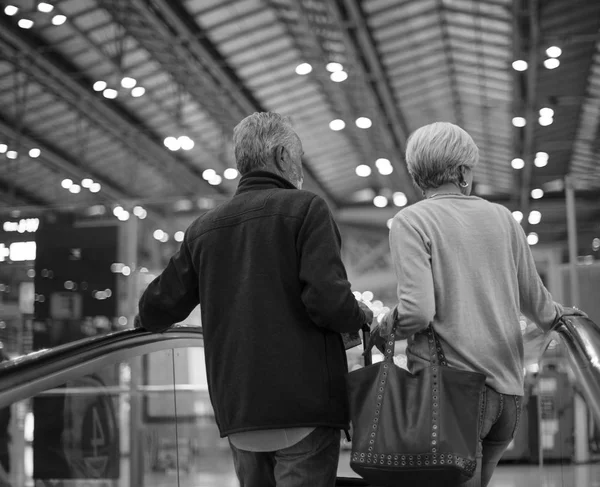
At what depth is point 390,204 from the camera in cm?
2980

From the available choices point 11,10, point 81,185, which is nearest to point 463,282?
point 11,10

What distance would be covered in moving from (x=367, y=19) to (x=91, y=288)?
10.1 metres

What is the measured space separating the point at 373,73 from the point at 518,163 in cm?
767

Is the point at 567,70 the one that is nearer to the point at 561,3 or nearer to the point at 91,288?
the point at 561,3

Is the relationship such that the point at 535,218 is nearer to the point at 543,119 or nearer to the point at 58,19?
the point at 543,119

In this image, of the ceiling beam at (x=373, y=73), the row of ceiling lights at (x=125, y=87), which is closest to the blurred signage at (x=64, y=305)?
the row of ceiling lights at (x=125, y=87)

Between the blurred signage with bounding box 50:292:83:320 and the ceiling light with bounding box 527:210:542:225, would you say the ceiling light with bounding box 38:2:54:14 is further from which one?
the ceiling light with bounding box 527:210:542:225

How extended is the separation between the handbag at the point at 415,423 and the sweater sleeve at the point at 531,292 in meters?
0.42

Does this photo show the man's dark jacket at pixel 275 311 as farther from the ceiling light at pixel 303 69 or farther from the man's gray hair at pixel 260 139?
the ceiling light at pixel 303 69

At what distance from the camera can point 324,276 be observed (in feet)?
7.39

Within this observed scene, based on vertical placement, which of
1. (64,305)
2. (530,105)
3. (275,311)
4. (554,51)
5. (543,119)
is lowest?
(275,311)

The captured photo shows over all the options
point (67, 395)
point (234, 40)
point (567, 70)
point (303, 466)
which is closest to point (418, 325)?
point (303, 466)

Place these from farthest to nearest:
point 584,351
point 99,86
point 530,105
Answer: point 530,105
point 99,86
point 584,351

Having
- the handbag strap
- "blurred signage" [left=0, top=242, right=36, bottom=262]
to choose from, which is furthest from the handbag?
"blurred signage" [left=0, top=242, right=36, bottom=262]
